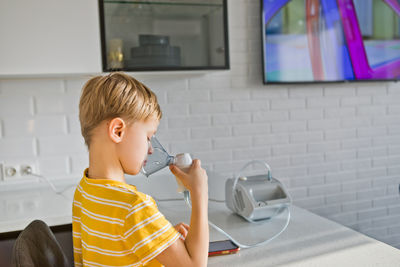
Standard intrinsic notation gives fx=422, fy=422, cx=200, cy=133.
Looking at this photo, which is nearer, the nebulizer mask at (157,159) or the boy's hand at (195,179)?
the boy's hand at (195,179)

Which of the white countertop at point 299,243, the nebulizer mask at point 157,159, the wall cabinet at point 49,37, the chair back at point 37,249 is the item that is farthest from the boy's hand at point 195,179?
the wall cabinet at point 49,37

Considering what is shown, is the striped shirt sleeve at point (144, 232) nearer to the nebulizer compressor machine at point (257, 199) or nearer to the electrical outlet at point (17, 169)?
the nebulizer compressor machine at point (257, 199)

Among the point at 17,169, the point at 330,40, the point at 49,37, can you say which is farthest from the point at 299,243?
the point at 330,40

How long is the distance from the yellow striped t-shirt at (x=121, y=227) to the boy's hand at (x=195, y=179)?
0.13 metres

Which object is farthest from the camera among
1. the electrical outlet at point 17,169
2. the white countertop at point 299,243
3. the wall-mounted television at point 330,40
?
the wall-mounted television at point 330,40

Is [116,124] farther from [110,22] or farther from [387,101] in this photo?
[387,101]

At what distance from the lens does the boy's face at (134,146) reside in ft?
3.25

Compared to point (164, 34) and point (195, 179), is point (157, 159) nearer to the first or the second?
point (195, 179)

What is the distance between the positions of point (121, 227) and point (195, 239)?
0.57ft

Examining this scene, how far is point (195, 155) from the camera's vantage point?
90.8 inches

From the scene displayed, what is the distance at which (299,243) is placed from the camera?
1.29 m

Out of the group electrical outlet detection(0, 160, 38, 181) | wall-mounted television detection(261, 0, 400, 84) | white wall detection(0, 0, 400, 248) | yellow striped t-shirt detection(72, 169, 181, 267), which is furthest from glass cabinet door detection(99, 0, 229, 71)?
yellow striped t-shirt detection(72, 169, 181, 267)

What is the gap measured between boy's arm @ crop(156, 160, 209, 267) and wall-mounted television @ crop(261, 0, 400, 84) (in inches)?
56.3

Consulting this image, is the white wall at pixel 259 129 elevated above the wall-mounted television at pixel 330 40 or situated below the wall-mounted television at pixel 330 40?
below
